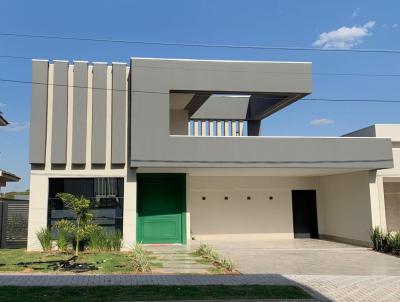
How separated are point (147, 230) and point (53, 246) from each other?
3.91 m

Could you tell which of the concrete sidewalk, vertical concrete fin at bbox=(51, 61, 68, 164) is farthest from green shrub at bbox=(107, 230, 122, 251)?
the concrete sidewalk

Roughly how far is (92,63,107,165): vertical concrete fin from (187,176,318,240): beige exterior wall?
5.97 meters

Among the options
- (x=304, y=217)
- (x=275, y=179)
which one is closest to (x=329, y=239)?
(x=304, y=217)

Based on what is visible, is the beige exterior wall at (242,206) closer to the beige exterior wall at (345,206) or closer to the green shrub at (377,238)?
the beige exterior wall at (345,206)

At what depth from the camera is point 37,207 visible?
53.3 feet

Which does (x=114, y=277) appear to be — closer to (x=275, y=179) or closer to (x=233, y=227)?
(x=233, y=227)

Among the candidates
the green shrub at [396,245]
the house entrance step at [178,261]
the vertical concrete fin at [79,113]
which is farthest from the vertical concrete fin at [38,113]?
the green shrub at [396,245]

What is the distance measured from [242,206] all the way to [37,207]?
970cm

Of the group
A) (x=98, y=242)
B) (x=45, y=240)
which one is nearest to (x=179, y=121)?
(x=98, y=242)

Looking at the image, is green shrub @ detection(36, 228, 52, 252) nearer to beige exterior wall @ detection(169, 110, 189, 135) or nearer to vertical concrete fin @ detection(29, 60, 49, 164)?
vertical concrete fin @ detection(29, 60, 49, 164)

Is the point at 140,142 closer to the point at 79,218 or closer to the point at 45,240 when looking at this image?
the point at 79,218

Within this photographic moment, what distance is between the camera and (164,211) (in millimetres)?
18547

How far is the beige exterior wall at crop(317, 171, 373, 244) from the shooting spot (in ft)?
58.4

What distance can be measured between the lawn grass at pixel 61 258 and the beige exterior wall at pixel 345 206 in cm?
904
